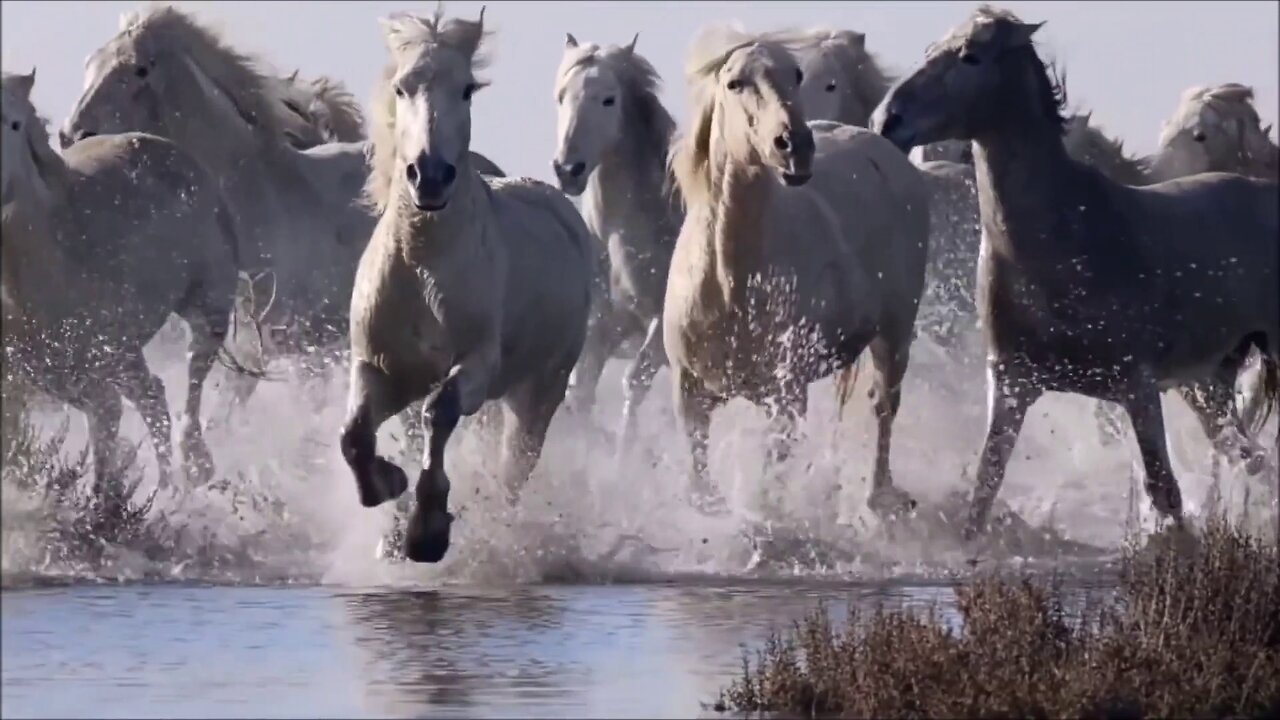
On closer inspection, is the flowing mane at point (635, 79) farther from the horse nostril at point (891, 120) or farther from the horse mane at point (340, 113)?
the horse nostril at point (891, 120)

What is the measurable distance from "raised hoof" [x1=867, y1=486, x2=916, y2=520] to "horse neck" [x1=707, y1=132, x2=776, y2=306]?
53.2 inches

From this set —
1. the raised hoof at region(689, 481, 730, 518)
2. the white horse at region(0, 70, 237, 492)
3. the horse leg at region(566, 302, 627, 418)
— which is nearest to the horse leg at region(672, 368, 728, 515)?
the raised hoof at region(689, 481, 730, 518)

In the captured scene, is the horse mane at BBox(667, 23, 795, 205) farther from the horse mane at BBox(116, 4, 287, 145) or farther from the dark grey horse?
the horse mane at BBox(116, 4, 287, 145)

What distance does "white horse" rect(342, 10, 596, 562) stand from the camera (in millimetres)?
10906

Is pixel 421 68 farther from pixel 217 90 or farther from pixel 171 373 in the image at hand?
pixel 171 373

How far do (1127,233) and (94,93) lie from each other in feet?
18.2

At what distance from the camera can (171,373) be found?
58.7ft

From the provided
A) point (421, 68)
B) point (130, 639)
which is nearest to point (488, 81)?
point (421, 68)

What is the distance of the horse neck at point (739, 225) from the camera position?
1236 cm

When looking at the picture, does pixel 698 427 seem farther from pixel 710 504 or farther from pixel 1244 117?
pixel 1244 117

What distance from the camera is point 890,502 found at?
13297mm

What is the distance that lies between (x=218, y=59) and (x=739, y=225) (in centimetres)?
453

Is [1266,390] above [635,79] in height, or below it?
below

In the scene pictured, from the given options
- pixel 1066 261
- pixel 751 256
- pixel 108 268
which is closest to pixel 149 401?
pixel 108 268
